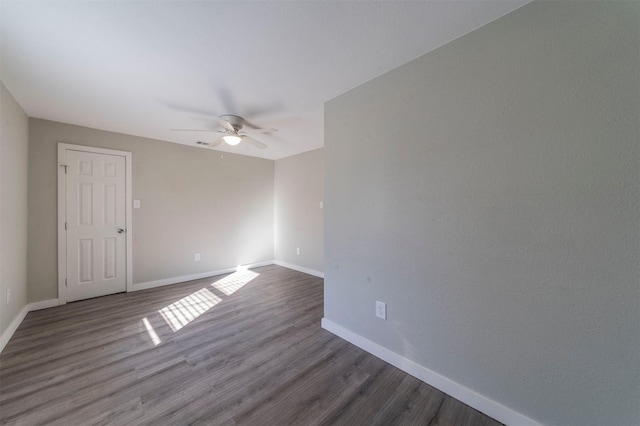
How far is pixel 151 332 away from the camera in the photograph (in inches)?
89.5

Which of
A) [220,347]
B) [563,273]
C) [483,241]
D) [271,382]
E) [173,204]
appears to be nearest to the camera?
[563,273]

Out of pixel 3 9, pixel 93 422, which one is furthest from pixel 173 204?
pixel 93 422

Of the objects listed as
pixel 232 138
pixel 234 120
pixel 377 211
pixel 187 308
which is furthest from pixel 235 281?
pixel 377 211

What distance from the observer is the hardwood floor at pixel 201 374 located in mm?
1370

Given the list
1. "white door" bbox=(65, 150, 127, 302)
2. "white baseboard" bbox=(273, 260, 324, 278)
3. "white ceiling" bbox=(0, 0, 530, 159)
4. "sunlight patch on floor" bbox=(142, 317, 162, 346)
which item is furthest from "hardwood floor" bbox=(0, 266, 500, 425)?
"white ceiling" bbox=(0, 0, 530, 159)

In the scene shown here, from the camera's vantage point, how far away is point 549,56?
1184 mm

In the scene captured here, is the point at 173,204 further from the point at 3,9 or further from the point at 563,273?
the point at 563,273

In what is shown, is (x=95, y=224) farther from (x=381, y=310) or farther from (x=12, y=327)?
(x=381, y=310)

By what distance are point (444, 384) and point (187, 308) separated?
9.15 ft

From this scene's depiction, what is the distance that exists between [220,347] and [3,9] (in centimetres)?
259

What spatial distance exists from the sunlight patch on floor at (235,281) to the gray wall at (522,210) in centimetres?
243

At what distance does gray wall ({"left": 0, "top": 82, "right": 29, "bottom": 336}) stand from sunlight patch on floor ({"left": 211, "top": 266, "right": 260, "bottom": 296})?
77.9 inches

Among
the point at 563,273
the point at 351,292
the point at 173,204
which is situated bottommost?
the point at 351,292

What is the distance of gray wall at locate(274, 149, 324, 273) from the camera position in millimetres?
4168
